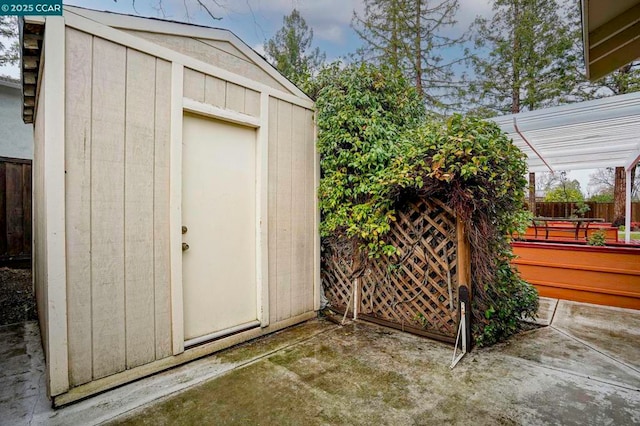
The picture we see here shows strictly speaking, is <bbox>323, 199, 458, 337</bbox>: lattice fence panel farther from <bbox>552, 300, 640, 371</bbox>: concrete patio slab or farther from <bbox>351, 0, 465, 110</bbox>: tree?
<bbox>351, 0, 465, 110</bbox>: tree

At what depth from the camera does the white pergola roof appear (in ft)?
11.5

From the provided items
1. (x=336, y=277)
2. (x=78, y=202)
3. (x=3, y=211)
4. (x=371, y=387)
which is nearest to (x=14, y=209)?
(x=3, y=211)

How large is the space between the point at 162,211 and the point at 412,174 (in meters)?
2.12

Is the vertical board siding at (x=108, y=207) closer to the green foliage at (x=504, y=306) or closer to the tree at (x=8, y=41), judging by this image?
the green foliage at (x=504, y=306)

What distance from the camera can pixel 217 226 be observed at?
9.31ft

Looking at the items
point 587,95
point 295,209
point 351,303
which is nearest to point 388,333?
point 351,303

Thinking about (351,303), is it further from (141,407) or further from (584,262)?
(584,262)

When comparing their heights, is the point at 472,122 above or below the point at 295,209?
above

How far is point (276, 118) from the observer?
3.23m

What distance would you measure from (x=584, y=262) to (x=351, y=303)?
10.8 ft

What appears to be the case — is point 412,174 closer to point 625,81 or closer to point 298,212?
point 298,212

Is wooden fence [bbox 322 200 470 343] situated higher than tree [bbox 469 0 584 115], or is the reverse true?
tree [bbox 469 0 584 115]

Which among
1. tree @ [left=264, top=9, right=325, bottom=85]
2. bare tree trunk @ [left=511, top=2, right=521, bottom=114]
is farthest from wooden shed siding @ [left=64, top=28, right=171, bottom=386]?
bare tree trunk @ [left=511, top=2, right=521, bottom=114]

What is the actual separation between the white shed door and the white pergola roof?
3546mm
